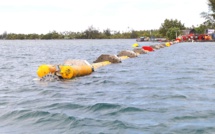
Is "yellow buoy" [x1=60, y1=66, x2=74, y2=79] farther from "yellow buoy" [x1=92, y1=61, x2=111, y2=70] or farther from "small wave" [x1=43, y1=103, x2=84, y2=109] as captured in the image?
"yellow buoy" [x1=92, y1=61, x2=111, y2=70]

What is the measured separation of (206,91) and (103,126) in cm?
619

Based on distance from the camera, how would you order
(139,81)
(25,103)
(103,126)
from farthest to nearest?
(139,81), (25,103), (103,126)

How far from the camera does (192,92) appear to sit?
45.8ft

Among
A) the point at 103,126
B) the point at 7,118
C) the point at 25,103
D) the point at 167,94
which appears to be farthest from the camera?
the point at 167,94

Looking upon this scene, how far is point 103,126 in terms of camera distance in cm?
928

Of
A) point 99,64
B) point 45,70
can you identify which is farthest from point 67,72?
point 99,64

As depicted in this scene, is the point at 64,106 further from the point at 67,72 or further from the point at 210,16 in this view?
the point at 210,16

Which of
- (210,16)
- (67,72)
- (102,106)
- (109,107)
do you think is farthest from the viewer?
(210,16)

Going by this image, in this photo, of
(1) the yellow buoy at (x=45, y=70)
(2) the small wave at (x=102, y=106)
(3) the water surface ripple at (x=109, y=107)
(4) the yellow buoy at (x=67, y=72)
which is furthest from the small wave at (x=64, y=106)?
(1) the yellow buoy at (x=45, y=70)

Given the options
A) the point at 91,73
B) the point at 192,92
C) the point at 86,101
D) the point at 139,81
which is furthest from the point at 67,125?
the point at 91,73

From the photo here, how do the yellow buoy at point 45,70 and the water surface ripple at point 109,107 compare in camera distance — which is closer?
the water surface ripple at point 109,107

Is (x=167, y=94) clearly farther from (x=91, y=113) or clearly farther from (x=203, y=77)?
(x=203, y=77)

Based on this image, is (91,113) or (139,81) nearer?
(91,113)

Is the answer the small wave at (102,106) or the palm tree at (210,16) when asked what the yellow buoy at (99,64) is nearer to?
the small wave at (102,106)
